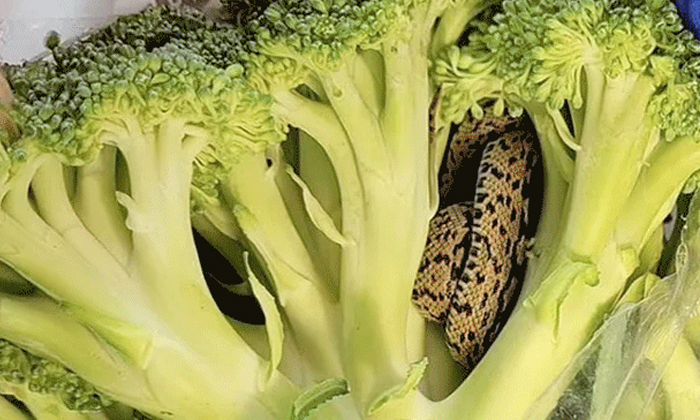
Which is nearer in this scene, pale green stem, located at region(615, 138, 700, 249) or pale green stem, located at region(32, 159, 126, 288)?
pale green stem, located at region(32, 159, 126, 288)

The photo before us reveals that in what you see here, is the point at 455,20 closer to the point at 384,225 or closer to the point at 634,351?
the point at 384,225

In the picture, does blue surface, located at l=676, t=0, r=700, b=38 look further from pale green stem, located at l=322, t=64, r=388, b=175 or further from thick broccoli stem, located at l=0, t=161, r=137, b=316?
thick broccoli stem, located at l=0, t=161, r=137, b=316

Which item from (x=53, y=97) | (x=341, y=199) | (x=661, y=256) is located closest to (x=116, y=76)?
(x=53, y=97)

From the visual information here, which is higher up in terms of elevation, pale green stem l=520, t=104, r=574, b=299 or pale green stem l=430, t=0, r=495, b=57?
pale green stem l=430, t=0, r=495, b=57

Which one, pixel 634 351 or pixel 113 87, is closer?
pixel 113 87

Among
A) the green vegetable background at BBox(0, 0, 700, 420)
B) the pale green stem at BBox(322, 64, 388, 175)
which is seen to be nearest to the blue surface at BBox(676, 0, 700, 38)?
the green vegetable background at BBox(0, 0, 700, 420)

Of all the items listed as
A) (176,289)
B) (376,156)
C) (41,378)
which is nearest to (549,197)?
(376,156)
